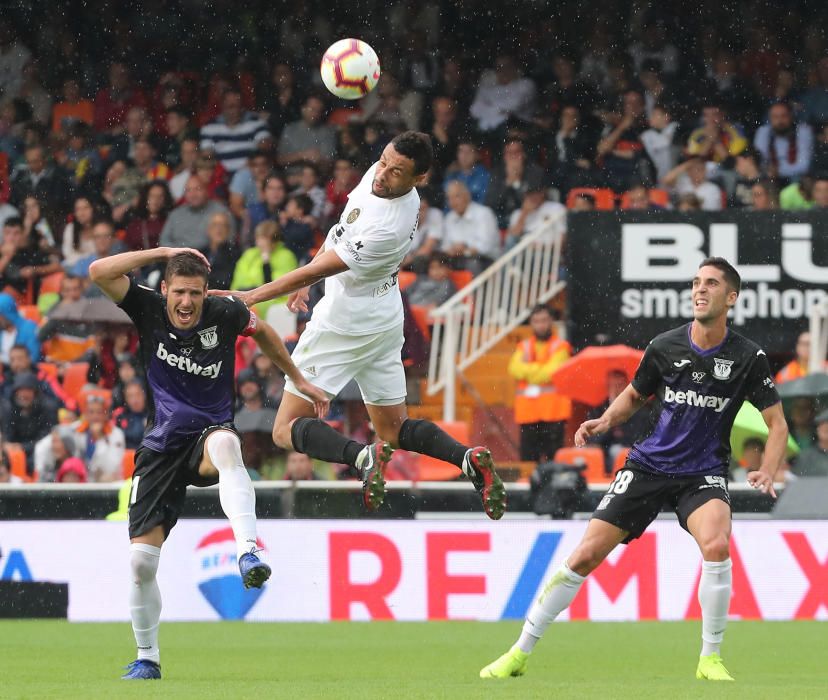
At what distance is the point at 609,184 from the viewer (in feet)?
54.1

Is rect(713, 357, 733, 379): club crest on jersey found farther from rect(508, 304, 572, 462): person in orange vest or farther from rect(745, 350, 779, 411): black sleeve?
rect(508, 304, 572, 462): person in orange vest

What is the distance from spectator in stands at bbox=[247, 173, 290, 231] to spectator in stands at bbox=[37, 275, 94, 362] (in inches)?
72.4

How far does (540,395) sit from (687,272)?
1882 mm

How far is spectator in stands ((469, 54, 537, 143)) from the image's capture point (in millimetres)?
17547

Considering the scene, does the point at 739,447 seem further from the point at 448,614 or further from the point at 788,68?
the point at 788,68

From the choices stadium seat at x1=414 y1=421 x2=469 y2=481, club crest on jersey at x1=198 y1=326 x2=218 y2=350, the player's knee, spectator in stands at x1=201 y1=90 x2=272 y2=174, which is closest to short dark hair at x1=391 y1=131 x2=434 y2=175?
club crest on jersey at x1=198 y1=326 x2=218 y2=350

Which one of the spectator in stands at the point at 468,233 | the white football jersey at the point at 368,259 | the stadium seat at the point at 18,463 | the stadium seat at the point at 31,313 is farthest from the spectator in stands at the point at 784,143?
the white football jersey at the point at 368,259

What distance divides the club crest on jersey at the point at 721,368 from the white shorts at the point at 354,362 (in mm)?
1837

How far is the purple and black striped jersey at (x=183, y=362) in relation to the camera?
8.02 metres

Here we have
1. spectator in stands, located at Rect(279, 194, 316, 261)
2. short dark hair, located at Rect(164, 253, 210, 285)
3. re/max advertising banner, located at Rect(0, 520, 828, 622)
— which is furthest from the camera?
spectator in stands, located at Rect(279, 194, 316, 261)

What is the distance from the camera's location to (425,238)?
16250 millimetres

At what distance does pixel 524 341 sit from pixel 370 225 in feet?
21.1

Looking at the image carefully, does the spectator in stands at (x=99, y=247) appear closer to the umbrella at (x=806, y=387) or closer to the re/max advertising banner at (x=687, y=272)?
the re/max advertising banner at (x=687, y=272)

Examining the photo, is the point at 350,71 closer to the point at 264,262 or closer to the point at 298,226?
the point at 264,262
